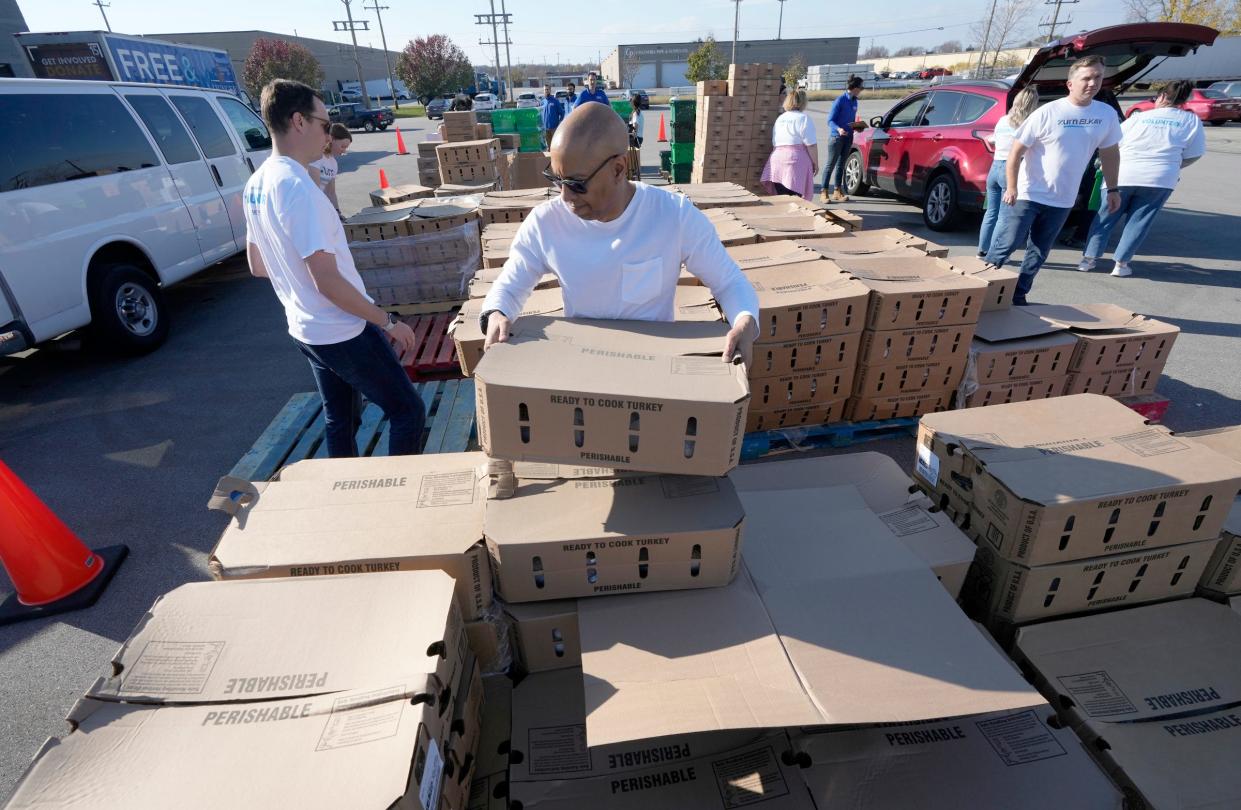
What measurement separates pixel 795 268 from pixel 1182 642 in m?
2.51

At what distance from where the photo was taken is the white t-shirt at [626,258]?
190 centimetres

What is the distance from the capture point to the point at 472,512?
6.31ft

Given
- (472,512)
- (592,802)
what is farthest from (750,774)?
(472,512)

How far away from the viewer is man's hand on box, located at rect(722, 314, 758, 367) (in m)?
1.77

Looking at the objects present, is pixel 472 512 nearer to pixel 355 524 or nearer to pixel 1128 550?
pixel 355 524

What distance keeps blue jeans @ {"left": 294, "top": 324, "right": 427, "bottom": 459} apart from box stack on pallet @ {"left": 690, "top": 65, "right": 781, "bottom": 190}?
731cm

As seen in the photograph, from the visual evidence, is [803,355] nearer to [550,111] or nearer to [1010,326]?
[1010,326]

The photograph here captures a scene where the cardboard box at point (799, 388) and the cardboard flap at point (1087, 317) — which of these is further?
the cardboard flap at point (1087, 317)

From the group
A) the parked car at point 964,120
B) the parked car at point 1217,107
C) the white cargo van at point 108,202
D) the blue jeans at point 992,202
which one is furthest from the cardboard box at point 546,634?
the parked car at point 1217,107

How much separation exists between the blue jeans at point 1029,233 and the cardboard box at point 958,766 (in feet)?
13.6

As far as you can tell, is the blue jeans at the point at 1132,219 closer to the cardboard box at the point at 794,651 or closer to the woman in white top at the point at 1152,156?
the woman in white top at the point at 1152,156

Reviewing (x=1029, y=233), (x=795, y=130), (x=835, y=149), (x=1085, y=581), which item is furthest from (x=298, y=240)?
(x=835, y=149)

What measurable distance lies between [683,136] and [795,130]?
4381 mm

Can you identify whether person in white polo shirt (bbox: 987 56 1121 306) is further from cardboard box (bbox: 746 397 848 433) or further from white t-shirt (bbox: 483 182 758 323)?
white t-shirt (bbox: 483 182 758 323)
